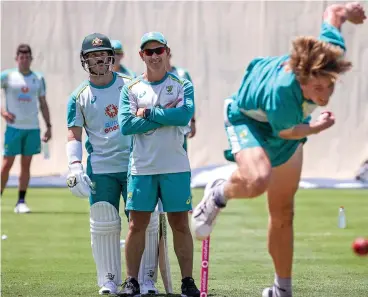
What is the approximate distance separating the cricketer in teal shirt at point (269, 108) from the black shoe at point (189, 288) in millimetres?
1145

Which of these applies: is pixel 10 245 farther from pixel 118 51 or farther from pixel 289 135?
pixel 289 135

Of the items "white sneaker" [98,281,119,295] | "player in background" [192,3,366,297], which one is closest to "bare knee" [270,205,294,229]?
"player in background" [192,3,366,297]

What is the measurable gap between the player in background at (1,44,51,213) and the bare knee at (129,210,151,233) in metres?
7.10

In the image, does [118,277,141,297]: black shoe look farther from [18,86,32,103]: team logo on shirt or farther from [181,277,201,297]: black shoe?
[18,86,32,103]: team logo on shirt

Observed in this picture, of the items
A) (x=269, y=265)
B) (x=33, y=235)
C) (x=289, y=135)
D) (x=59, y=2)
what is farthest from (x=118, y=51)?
(x=59, y=2)

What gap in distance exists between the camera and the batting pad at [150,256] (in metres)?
7.98

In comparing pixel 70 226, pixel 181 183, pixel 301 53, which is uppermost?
pixel 301 53

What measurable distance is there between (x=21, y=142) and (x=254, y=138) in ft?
29.0

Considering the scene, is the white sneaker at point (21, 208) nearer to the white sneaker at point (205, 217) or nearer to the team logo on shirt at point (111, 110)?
the team logo on shirt at point (111, 110)

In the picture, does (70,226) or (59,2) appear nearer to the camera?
(70,226)

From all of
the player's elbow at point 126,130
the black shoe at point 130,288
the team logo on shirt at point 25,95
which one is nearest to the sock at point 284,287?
the black shoe at point 130,288

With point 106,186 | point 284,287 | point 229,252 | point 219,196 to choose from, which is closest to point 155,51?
point 106,186

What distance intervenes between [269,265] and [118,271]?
200 cm

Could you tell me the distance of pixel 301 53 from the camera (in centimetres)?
640
